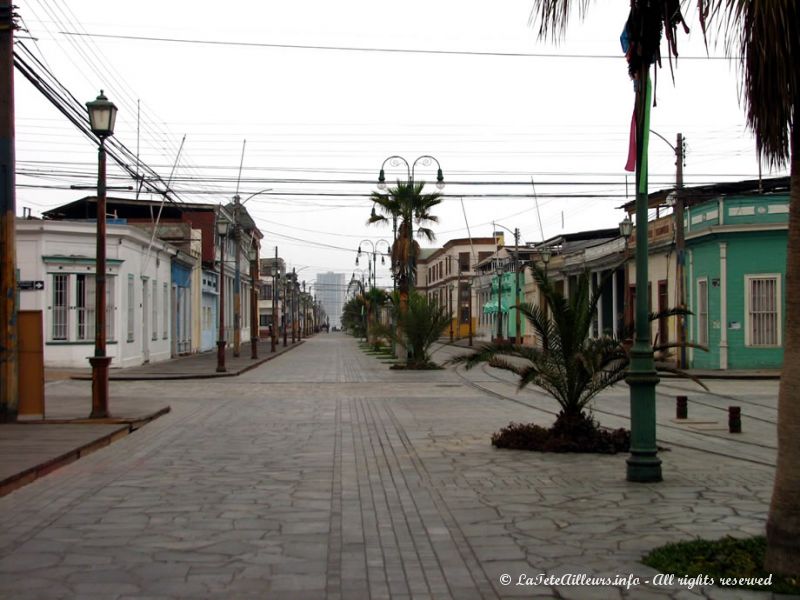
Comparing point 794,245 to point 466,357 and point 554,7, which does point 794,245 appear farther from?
point 466,357

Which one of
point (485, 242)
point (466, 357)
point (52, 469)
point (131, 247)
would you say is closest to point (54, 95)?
point (52, 469)

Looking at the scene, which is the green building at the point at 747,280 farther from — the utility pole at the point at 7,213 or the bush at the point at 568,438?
the utility pole at the point at 7,213

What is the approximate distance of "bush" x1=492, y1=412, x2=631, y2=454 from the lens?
11.8 metres

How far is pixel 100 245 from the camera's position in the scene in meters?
15.6

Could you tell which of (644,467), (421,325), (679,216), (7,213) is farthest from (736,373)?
(7,213)

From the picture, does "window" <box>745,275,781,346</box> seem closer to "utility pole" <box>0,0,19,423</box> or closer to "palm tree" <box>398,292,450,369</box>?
"palm tree" <box>398,292,450,369</box>

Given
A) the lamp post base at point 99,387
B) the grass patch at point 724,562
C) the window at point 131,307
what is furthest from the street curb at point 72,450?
the window at point 131,307

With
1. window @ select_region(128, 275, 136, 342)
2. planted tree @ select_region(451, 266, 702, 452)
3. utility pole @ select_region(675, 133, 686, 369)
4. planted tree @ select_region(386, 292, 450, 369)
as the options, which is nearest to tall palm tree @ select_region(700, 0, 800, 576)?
planted tree @ select_region(451, 266, 702, 452)

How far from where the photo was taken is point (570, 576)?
5.99 metres

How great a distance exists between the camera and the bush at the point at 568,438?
11.8m

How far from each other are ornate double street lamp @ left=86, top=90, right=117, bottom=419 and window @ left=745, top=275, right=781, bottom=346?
81.3ft

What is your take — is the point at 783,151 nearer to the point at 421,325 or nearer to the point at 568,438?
the point at 568,438

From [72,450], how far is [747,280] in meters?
27.4

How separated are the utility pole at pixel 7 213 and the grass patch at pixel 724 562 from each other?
11213 mm
